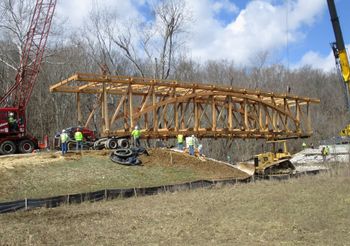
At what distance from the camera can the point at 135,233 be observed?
1089 cm

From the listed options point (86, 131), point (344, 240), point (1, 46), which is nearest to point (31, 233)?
point (344, 240)

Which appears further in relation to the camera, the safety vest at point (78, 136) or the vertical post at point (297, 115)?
the vertical post at point (297, 115)

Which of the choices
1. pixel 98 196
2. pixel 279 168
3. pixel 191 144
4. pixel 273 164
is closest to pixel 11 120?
pixel 98 196

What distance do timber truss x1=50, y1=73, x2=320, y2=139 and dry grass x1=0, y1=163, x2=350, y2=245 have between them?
8.97 m

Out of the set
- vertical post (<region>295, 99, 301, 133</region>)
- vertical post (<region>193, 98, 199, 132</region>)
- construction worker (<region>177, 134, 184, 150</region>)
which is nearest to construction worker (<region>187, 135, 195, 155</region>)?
construction worker (<region>177, 134, 184, 150</region>)

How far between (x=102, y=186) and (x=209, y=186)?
17.5 ft

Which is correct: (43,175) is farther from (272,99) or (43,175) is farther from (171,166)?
(272,99)

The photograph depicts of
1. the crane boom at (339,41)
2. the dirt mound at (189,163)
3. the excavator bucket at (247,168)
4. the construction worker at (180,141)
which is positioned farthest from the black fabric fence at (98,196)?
the crane boom at (339,41)

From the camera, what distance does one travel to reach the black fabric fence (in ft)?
49.9

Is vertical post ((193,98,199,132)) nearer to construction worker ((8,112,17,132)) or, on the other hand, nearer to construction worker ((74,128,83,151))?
construction worker ((74,128,83,151))

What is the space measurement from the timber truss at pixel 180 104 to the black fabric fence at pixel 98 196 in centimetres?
656

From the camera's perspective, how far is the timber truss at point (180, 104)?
2573 cm

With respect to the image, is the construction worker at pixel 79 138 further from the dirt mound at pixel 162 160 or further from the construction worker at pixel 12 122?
the construction worker at pixel 12 122

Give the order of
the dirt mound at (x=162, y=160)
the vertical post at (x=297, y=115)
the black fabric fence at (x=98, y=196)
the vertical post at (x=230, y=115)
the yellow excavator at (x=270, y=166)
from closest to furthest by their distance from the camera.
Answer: the black fabric fence at (x=98, y=196) < the dirt mound at (x=162, y=160) < the yellow excavator at (x=270, y=166) < the vertical post at (x=230, y=115) < the vertical post at (x=297, y=115)
